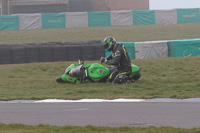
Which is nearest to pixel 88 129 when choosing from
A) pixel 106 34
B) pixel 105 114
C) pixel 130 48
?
pixel 105 114

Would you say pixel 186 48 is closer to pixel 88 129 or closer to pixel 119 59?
pixel 119 59

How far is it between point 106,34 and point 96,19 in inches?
166

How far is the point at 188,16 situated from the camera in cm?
3656

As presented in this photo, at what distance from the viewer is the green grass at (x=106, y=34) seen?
29.9m

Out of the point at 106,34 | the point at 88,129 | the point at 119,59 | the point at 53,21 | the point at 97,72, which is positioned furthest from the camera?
the point at 53,21

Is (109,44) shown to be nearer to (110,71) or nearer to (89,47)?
(110,71)

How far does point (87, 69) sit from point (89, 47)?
6516mm

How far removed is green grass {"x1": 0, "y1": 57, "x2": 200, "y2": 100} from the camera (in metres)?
10.5

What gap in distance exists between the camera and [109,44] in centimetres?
1216

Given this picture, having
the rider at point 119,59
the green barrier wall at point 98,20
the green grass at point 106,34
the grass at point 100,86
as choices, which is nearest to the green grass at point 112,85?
the grass at point 100,86

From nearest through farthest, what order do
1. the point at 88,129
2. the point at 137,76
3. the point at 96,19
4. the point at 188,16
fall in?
the point at 88,129 → the point at 137,76 → the point at 96,19 → the point at 188,16

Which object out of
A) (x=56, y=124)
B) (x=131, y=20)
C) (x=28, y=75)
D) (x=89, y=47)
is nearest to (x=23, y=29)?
(x=131, y=20)

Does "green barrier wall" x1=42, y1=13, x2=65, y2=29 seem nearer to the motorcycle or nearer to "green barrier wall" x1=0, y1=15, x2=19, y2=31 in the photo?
"green barrier wall" x1=0, y1=15, x2=19, y2=31

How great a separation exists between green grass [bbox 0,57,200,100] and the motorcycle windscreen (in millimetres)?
269
